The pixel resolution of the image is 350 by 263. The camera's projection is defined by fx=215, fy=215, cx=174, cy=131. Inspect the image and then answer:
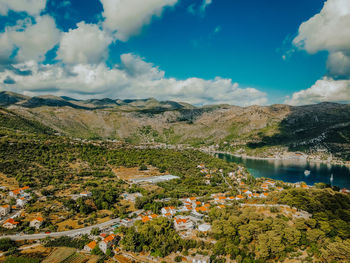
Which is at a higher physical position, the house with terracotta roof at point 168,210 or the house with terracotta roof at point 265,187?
the house with terracotta roof at point 265,187

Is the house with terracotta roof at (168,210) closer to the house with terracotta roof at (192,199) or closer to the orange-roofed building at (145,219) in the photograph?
the orange-roofed building at (145,219)

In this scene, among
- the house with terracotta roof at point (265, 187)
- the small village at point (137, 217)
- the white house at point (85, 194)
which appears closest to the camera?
the small village at point (137, 217)

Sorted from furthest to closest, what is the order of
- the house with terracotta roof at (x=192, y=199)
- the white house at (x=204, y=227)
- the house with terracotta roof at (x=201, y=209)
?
the house with terracotta roof at (x=192, y=199)
the house with terracotta roof at (x=201, y=209)
the white house at (x=204, y=227)

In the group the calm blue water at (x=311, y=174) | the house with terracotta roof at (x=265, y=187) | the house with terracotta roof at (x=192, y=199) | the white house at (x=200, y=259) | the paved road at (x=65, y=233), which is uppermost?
the house with terracotta roof at (x=265, y=187)

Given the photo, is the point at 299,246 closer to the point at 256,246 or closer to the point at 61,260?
the point at 256,246

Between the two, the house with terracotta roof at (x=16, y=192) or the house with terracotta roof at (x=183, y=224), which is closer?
the house with terracotta roof at (x=183, y=224)

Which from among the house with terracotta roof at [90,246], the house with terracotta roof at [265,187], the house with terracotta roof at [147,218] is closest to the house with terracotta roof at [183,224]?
the house with terracotta roof at [147,218]

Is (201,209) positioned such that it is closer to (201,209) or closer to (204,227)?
(201,209)
